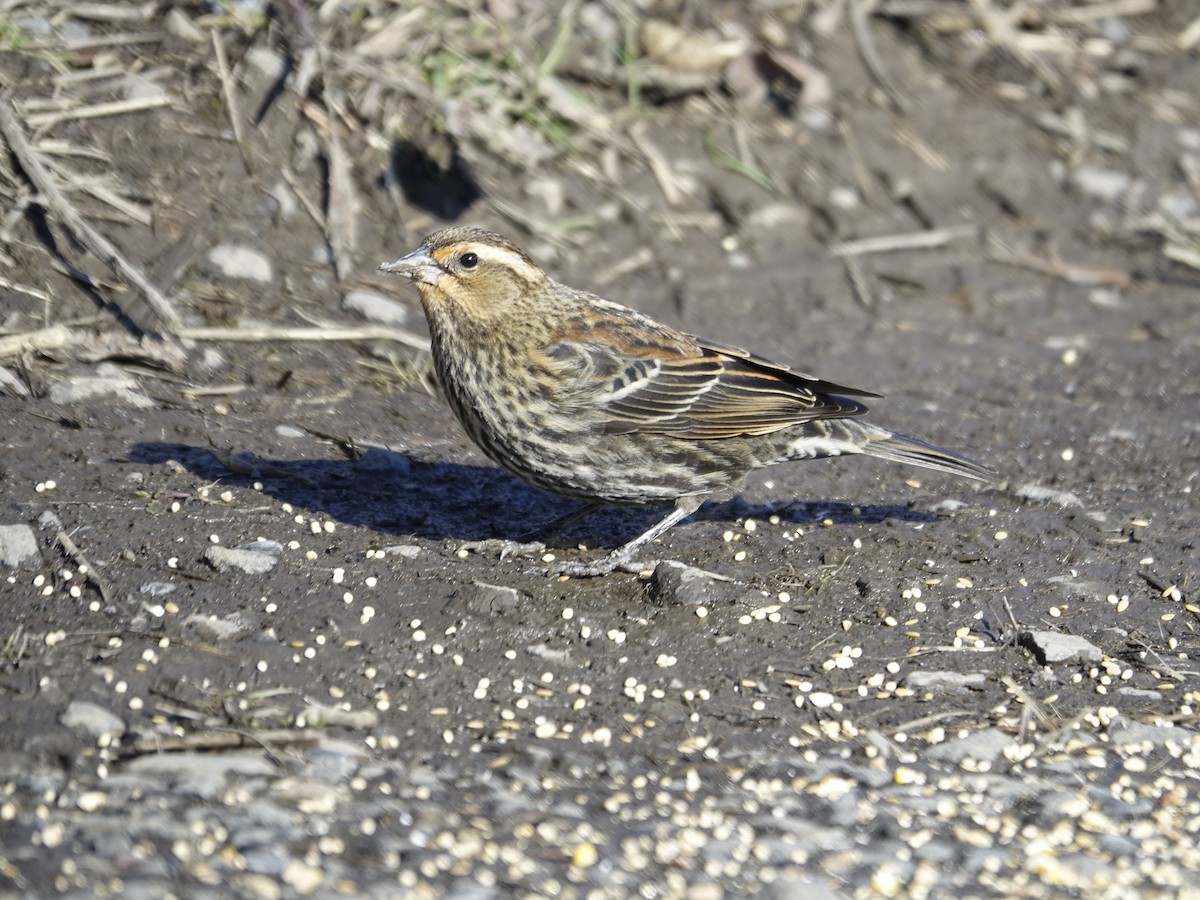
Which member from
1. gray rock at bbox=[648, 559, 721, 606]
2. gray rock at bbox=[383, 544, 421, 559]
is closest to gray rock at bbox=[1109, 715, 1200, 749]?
gray rock at bbox=[648, 559, 721, 606]

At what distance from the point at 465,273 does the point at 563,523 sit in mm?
1173

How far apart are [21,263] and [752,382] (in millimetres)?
3465

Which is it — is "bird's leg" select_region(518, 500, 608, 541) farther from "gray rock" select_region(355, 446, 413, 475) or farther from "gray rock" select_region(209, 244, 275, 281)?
"gray rock" select_region(209, 244, 275, 281)

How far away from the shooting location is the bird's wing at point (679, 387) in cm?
593

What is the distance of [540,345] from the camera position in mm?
5945

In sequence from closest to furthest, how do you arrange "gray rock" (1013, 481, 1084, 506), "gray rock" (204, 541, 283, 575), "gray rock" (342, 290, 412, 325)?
"gray rock" (204, 541, 283, 575) → "gray rock" (1013, 481, 1084, 506) → "gray rock" (342, 290, 412, 325)

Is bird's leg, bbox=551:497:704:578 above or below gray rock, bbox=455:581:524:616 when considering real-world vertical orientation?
below

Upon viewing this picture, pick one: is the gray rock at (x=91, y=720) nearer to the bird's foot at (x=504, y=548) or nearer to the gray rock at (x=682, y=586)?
the bird's foot at (x=504, y=548)

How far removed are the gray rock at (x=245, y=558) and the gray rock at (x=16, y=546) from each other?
602 mm

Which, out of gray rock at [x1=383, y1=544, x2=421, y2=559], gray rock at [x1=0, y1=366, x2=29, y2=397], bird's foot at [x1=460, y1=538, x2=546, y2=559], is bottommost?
bird's foot at [x1=460, y1=538, x2=546, y2=559]

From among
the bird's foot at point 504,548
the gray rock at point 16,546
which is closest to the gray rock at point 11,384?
the gray rock at point 16,546

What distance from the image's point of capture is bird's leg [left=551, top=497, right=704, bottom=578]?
5793mm

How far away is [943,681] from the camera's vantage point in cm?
524

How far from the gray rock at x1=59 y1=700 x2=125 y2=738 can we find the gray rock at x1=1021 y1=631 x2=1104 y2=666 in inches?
128
